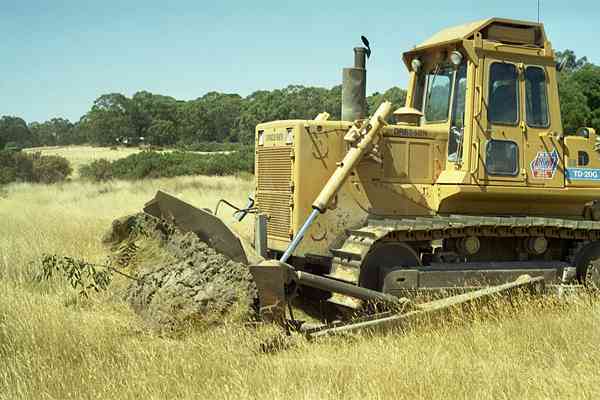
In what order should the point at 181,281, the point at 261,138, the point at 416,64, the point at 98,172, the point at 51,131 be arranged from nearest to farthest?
the point at 181,281 → the point at 261,138 → the point at 416,64 → the point at 98,172 → the point at 51,131

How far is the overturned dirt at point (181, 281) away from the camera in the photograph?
21.8 ft

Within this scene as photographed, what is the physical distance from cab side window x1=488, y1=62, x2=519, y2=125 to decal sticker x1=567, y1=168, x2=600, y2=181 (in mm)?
1050

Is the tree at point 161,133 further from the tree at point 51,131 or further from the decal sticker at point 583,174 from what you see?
the decal sticker at point 583,174

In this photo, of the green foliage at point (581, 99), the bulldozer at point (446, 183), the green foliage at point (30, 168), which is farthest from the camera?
the green foliage at point (581, 99)

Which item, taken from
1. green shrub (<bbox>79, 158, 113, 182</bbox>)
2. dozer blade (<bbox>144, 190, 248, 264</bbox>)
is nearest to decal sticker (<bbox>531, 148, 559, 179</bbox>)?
dozer blade (<bbox>144, 190, 248, 264</bbox>)

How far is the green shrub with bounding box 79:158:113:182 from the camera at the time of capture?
106 feet

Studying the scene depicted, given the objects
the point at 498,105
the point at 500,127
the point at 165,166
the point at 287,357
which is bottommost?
the point at 287,357

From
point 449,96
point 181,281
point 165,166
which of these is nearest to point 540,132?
point 449,96

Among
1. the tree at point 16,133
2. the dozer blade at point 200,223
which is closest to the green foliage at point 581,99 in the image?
the dozer blade at point 200,223

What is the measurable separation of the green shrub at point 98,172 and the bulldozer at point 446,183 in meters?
24.5

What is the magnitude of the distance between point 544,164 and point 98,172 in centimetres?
2693

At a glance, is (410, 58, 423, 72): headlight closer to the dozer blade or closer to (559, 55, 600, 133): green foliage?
the dozer blade

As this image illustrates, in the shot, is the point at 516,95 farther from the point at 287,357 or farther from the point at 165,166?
the point at 165,166

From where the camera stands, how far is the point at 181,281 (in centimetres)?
694
